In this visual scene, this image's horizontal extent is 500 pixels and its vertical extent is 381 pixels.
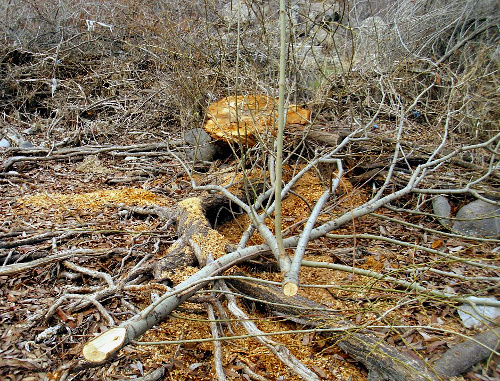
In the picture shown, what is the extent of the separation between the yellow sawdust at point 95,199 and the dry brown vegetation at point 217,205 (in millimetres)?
26

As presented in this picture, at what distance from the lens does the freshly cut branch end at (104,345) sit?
5.37 ft

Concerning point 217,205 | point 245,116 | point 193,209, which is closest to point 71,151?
point 245,116

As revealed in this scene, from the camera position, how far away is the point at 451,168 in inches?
182

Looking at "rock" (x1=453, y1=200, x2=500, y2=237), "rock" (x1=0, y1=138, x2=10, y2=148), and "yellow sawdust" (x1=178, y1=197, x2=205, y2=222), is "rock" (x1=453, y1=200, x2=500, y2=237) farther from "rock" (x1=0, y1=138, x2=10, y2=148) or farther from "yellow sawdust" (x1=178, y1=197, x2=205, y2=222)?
"rock" (x1=0, y1=138, x2=10, y2=148)

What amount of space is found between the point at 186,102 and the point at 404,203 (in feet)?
10.9

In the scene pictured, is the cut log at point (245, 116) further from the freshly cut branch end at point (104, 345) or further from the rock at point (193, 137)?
the freshly cut branch end at point (104, 345)

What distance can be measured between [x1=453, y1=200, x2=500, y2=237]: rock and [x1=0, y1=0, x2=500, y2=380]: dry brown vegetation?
157 mm

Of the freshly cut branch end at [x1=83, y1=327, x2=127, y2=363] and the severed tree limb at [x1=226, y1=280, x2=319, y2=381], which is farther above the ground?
the freshly cut branch end at [x1=83, y1=327, x2=127, y2=363]

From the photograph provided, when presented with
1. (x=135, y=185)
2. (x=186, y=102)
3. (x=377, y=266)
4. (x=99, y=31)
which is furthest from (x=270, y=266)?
(x=99, y=31)

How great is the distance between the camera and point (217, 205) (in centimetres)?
371

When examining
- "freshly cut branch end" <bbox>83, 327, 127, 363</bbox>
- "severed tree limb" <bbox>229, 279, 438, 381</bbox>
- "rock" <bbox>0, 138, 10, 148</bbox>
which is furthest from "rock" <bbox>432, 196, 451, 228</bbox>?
"rock" <bbox>0, 138, 10, 148</bbox>

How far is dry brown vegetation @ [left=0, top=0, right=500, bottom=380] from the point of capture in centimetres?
219

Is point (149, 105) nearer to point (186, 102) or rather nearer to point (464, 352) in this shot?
point (186, 102)

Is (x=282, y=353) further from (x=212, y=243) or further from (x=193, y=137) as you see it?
(x=193, y=137)
